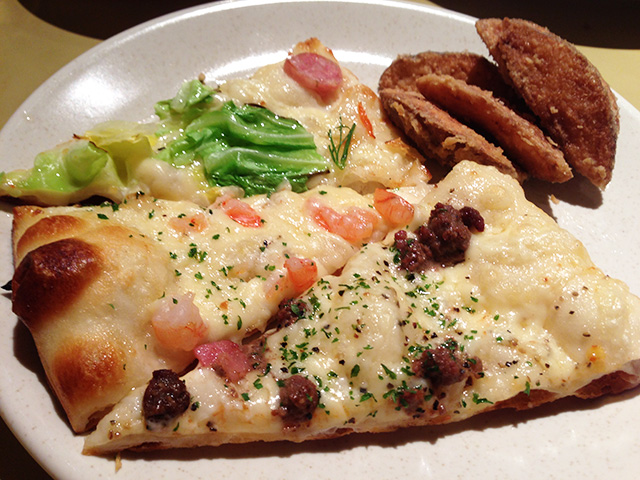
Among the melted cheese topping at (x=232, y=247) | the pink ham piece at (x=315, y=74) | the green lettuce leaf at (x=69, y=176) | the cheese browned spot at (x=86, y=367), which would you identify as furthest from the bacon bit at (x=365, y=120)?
the cheese browned spot at (x=86, y=367)

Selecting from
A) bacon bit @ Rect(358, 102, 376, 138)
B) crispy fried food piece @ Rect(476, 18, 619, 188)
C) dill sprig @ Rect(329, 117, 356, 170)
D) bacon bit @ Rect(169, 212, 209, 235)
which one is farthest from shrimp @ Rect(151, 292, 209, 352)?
crispy fried food piece @ Rect(476, 18, 619, 188)

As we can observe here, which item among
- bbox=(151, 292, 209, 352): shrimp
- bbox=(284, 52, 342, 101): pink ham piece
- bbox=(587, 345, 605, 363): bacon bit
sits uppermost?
bbox=(284, 52, 342, 101): pink ham piece

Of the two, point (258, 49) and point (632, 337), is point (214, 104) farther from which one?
point (632, 337)

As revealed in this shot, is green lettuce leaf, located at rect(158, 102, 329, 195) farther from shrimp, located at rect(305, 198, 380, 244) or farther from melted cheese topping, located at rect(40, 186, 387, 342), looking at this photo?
shrimp, located at rect(305, 198, 380, 244)

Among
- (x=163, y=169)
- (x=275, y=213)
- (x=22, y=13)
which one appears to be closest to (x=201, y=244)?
(x=275, y=213)

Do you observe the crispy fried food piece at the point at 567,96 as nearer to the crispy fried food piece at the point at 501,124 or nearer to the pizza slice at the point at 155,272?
the crispy fried food piece at the point at 501,124

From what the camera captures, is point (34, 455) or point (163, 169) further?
point (163, 169)
